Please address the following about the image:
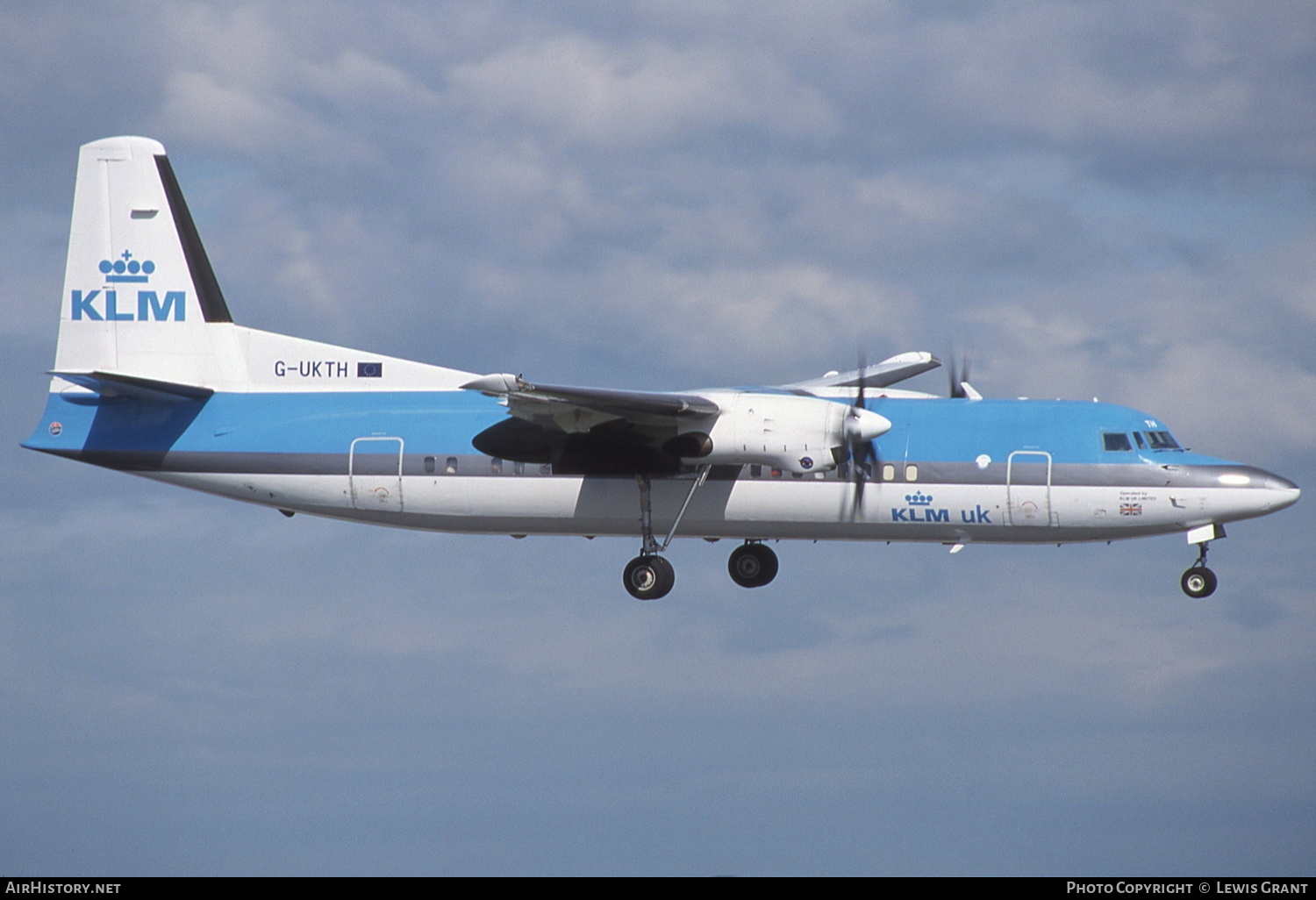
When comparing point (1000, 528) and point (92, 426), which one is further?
point (92, 426)

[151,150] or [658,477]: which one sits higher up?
[151,150]

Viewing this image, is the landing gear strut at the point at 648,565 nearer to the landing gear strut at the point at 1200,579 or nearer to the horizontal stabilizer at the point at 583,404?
the horizontal stabilizer at the point at 583,404

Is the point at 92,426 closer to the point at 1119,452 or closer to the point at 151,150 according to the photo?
the point at 151,150

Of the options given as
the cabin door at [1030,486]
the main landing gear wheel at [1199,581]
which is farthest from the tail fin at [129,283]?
the main landing gear wheel at [1199,581]

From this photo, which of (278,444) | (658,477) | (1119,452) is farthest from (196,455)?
(1119,452)

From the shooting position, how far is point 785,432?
23016 mm

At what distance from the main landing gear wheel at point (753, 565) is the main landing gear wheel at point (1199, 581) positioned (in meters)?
7.80

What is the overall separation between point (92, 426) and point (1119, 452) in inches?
733

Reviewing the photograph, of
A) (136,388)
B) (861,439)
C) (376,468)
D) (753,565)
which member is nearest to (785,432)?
(861,439)

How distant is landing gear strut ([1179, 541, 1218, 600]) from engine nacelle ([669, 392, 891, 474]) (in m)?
5.79

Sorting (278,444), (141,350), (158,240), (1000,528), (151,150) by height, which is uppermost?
(151,150)

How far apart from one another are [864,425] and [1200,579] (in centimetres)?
652

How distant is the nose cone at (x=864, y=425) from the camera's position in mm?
22797

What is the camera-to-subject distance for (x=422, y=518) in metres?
25.5
